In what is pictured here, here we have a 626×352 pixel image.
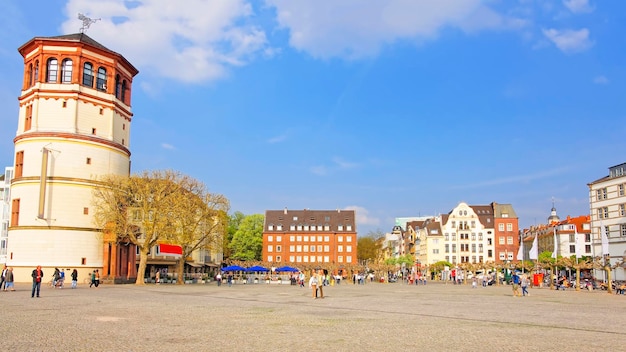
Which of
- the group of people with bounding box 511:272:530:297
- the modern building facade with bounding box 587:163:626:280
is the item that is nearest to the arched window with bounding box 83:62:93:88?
the group of people with bounding box 511:272:530:297

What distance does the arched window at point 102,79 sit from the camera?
55375mm

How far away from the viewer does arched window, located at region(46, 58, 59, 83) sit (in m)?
53.1

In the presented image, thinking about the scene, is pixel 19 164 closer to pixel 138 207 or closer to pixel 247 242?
pixel 138 207

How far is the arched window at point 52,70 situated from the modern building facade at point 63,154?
0.09 m

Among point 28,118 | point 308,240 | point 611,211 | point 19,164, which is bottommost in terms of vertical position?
point 308,240

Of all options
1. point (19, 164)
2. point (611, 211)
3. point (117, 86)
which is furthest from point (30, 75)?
point (611, 211)

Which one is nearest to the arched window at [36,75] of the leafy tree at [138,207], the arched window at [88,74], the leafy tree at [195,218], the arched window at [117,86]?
the arched window at [88,74]

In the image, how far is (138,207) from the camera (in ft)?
177

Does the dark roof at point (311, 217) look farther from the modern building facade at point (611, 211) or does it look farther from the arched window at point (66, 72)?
the arched window at point (66, 72)

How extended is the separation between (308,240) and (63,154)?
91.3 m

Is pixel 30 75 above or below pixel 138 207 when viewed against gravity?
above

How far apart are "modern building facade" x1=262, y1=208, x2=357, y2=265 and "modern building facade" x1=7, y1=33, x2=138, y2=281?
268 feet

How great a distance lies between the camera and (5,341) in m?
13.2

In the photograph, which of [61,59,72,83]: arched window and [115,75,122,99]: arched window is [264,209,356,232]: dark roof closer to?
[115,75,122,99]: arched window
